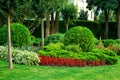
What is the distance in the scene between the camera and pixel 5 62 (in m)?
12.9

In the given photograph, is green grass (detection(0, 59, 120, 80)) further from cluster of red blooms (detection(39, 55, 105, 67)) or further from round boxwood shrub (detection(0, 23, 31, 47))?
round boxwood shrub (detection(0, 23, 31, 47))

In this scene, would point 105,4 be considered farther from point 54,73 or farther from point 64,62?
point 54,73

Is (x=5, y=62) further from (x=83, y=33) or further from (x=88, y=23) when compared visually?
(x=88, y=23)

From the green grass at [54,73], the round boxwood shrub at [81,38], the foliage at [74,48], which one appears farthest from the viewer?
the round boxwood shrub at [81,38]

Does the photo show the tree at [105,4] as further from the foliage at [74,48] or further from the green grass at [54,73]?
the green grass at [54,73]

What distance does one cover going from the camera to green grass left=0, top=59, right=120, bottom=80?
10.3 meters

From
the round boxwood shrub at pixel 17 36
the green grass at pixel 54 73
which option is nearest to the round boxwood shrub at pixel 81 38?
the round boxwood shrub at pixel 17 36

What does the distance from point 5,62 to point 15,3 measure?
3050 mm

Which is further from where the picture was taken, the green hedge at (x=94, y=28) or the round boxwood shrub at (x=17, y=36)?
the green hedge at (x=94, y=28)

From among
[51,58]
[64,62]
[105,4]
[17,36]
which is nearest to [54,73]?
[64,62]

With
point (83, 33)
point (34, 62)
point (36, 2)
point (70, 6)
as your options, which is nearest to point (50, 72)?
point (34, 62)

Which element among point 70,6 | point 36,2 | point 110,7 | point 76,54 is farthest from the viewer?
point 110,7

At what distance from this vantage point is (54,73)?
36.3ft

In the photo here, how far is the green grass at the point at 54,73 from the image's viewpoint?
406 inches
